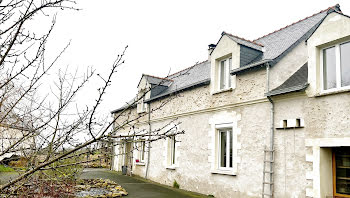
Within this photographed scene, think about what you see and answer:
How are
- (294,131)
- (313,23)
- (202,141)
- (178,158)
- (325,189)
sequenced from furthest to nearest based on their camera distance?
(178,158) → (202,141) → (313,23) → (294,131) → (325,189)

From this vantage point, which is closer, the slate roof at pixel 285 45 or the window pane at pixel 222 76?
the slate roof at pixel 285 45

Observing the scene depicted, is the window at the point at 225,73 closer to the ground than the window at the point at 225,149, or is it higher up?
higher up

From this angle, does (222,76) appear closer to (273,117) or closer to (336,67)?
(273,117)

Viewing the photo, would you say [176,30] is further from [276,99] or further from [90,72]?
[276,99]

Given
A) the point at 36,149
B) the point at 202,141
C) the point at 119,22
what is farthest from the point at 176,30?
the point at 202,141

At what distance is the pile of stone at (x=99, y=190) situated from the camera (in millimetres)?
9521

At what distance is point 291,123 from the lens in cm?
768

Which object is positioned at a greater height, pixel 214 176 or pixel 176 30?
pixel 176 30

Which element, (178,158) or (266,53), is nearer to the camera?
(266,53)

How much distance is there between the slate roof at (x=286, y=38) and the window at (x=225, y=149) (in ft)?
7.14

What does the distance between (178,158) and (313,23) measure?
704 cm

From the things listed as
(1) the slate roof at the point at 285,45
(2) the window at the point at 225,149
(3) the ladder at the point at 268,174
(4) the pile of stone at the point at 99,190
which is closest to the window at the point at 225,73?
(1) the slate roof at the point at 285,45

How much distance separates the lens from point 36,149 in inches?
127

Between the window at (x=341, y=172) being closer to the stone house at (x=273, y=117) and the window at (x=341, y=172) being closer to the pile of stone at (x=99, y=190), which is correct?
the stone house at (x=273, y=117)
